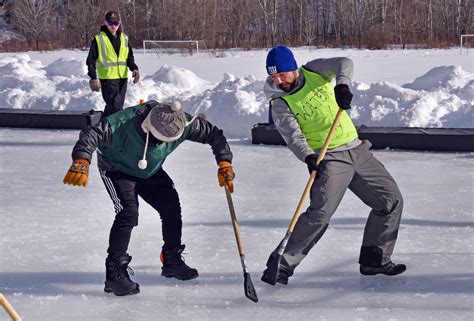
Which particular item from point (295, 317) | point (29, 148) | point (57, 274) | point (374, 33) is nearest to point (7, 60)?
point (29, 148)

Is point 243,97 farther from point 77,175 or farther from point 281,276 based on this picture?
point 77,175

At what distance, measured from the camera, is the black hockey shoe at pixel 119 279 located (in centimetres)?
399

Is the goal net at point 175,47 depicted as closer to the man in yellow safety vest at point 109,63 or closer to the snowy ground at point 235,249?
the man in yellow safety vest at point 109,63

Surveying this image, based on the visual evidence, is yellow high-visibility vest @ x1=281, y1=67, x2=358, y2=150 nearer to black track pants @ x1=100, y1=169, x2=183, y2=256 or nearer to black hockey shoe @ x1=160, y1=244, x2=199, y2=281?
black track pants @ x1=100, y1=169, x2=183, y2=256

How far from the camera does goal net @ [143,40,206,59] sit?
71.7ft

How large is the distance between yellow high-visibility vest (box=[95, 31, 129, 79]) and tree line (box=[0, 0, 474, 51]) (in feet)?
48.6

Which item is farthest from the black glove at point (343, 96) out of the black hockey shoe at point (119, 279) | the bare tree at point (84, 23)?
the bare tree at point (84, 23)

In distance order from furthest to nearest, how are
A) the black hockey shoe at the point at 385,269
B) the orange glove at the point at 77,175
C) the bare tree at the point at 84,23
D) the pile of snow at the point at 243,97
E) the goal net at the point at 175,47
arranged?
1. the bare tree at the point at 84,23
2. the goal net at the point at 175,47
3. the pile of snow at the point at 243,97
4. the black hockey shoe at the point at 385,269
5. the orange glove at the point at 77,175

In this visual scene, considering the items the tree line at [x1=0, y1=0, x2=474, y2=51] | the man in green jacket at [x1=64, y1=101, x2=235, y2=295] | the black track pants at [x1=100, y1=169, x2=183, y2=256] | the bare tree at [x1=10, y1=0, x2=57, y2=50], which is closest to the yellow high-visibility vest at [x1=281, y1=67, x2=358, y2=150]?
the man in green jacket at [x1=64, y1=101, x2=235, y2=295]

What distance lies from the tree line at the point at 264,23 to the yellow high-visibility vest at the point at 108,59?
48.6 feet

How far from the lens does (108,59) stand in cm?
773

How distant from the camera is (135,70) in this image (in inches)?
309

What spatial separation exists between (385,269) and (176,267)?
999mm

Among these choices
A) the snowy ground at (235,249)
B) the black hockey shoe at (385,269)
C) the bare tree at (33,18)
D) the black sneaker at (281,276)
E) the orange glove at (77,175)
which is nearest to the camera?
the orange glove at (77,175)
